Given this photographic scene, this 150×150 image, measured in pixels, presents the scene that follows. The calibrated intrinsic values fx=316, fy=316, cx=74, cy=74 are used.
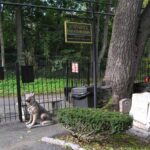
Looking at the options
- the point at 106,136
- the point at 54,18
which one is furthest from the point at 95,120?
the point at 54,18

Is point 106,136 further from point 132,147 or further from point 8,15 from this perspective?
point 8,15

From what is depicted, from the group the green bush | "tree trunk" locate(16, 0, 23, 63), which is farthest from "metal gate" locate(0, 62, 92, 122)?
"tree trunk" locate(16, 0, 23, 63)

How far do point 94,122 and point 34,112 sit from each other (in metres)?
2.31

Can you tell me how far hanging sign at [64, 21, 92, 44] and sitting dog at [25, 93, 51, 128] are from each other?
1523mm

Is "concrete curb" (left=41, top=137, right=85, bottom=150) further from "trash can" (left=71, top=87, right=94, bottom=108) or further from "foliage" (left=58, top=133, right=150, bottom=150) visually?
"trash can" (left=71, top=87, right=94, bottom=108)

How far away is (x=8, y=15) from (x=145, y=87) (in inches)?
→ 864

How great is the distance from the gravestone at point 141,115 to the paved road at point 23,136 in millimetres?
1552

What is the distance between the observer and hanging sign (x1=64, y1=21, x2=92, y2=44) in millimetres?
7137

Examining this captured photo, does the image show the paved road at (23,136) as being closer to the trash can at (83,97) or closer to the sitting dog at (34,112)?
the sitting dog at (34,112)

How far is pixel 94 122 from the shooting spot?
16.9ft

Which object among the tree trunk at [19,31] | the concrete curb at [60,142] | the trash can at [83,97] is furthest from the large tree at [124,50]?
the tree trunk at [19,31]

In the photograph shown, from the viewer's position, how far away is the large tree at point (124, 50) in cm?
834

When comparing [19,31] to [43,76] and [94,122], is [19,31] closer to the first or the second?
[43,76]

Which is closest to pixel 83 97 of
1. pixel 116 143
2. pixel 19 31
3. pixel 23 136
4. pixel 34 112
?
pixel 34 112
